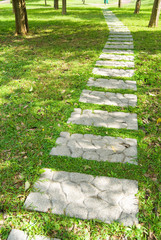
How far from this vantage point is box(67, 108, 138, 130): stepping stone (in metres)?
3.66

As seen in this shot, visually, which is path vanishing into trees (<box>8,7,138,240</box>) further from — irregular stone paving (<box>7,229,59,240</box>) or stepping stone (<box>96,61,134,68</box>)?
stepping stone (<box>96,61,134,68</box>)

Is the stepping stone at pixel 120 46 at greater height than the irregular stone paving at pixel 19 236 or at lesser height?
greater

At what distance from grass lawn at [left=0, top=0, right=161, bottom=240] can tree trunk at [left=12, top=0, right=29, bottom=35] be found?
2.53 meters

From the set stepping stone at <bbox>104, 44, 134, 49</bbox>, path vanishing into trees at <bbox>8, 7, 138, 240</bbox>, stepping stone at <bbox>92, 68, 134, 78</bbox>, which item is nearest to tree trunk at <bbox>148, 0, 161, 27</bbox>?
stepping stone at <bbox>104, 44, 134, 49</bbox>

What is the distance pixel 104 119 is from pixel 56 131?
0.97 meters

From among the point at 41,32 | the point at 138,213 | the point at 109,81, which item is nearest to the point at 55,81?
the point at 109,81

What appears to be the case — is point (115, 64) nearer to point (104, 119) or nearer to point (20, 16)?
point (104, 119)

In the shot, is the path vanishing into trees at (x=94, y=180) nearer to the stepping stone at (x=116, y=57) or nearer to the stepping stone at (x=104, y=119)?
the stepping stone at (x=104, y=119)

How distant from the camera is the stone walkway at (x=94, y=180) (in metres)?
2.25

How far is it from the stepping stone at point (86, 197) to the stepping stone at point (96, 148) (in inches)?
14.8

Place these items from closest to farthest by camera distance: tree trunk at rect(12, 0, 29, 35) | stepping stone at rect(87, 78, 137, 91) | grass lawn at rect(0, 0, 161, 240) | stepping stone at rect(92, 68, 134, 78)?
grass lawn at rect(0, 0, 161, 240), stepping stone at rect(87, 78, 137, 91), stepping stone at rect(92, 68, 134, 78), tree trunk at rect(12, 0, 29, 35)

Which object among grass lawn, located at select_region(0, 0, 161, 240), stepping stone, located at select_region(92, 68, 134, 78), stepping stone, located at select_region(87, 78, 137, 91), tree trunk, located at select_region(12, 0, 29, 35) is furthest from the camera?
tree trunk, located at select_region(12, 0, 29, 35)

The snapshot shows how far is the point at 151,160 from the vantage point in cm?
291

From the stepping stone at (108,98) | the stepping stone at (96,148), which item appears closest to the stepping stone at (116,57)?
the stepping stone at (108,98)
